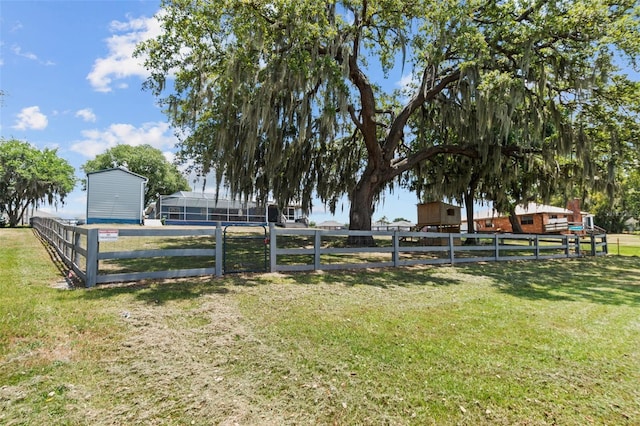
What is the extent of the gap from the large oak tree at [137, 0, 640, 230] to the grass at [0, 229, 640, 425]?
620 cm

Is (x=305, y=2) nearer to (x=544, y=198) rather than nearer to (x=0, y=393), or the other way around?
(x=0, y=393)

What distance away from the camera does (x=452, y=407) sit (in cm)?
250

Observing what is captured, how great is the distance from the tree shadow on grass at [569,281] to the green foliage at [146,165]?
39.1 m

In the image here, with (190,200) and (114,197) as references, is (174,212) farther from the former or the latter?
(114,197)

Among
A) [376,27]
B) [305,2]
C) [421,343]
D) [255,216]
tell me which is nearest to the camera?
[421,343]

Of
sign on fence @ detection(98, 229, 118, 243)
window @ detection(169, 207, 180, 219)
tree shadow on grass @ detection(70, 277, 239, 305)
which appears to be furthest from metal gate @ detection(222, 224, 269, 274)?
window @ detection(169, 207, 180, 219)

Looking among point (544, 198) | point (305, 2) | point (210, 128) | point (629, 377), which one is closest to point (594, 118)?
point (544, 198)

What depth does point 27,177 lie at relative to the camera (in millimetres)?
28484

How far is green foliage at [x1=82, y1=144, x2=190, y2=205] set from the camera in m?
41.2

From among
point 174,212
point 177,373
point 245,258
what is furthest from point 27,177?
point 177,373

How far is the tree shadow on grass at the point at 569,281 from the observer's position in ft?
20.4

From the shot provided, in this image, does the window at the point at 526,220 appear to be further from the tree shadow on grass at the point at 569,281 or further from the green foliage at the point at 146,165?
the green foliage at the point at 146,165

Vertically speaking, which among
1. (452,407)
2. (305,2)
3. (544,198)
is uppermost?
(305,2)

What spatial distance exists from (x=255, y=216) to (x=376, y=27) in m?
23.2
